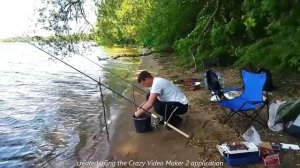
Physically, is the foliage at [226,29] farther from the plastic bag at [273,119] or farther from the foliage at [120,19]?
the plastic bag at [273,119]

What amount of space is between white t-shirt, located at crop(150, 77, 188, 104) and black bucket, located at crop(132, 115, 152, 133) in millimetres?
418

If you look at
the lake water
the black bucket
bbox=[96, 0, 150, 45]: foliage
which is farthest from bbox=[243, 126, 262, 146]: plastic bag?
bbox=[96, 0, 150, 45]: foliage

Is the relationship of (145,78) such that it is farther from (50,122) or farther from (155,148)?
(50,122)

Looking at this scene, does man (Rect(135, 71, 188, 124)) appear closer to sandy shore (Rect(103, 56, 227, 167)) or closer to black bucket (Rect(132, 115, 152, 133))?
black bucket (Rect(132, 115, 152, 133))

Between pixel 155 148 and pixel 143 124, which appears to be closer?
pixel 155 148

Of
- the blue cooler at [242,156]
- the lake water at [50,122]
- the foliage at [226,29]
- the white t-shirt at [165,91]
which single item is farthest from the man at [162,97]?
the foliage at [226,29]

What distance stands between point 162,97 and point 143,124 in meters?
0.55

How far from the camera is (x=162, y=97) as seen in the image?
20.1ft

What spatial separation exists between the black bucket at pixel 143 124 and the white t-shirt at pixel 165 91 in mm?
418

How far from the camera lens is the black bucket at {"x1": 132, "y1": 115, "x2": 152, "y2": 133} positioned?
6.21 m

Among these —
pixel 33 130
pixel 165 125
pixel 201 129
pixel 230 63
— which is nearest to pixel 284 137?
pixel 201 129

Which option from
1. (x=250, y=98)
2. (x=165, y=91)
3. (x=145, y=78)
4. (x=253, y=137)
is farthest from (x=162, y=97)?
(x=253, y=137)

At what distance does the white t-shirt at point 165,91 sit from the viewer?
5984mm

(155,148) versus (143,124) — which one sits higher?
(143,124)
